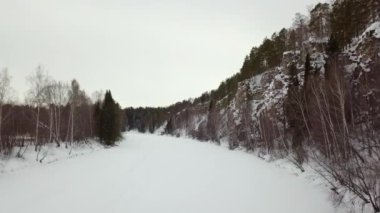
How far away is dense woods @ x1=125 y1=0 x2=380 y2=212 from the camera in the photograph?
1953cm

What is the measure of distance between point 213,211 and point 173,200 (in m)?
2.73

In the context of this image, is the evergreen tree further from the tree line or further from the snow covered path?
the snow covered path

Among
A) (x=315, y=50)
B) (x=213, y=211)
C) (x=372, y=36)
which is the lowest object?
(x=213, y=211)

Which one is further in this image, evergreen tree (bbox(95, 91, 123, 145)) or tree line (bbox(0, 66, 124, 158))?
evergreen tree (bbox(95, 91, 123, 145))

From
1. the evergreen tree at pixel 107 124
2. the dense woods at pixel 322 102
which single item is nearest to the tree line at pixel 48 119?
the evergreen tree at pixel 107 124

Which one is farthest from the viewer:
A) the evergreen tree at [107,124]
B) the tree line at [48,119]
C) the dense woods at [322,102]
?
the evergreen tree at [107,124]

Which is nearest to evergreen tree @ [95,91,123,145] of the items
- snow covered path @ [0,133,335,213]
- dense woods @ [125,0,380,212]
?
dense woods @ [125,0,380,212]

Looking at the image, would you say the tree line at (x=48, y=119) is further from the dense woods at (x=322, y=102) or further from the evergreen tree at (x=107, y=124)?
the dense woods at (x=322, y=102)

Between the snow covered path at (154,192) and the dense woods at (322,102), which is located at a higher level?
the dense woods at (322,102)

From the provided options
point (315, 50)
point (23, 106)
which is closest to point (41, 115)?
point (23, 106)

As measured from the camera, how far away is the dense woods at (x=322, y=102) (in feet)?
64.1

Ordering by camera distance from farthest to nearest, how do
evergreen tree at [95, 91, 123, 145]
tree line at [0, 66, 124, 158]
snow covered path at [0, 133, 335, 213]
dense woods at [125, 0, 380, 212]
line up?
evergreen tree at [95, 91, 123, 145] < tree line at [0, 66, 124, 158] < dense woods at [125, 0, 380, 212] < snow covered path at [0, 133, 335, 213]

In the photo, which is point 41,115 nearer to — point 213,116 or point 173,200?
point 173,200

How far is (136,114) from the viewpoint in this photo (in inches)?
7505
